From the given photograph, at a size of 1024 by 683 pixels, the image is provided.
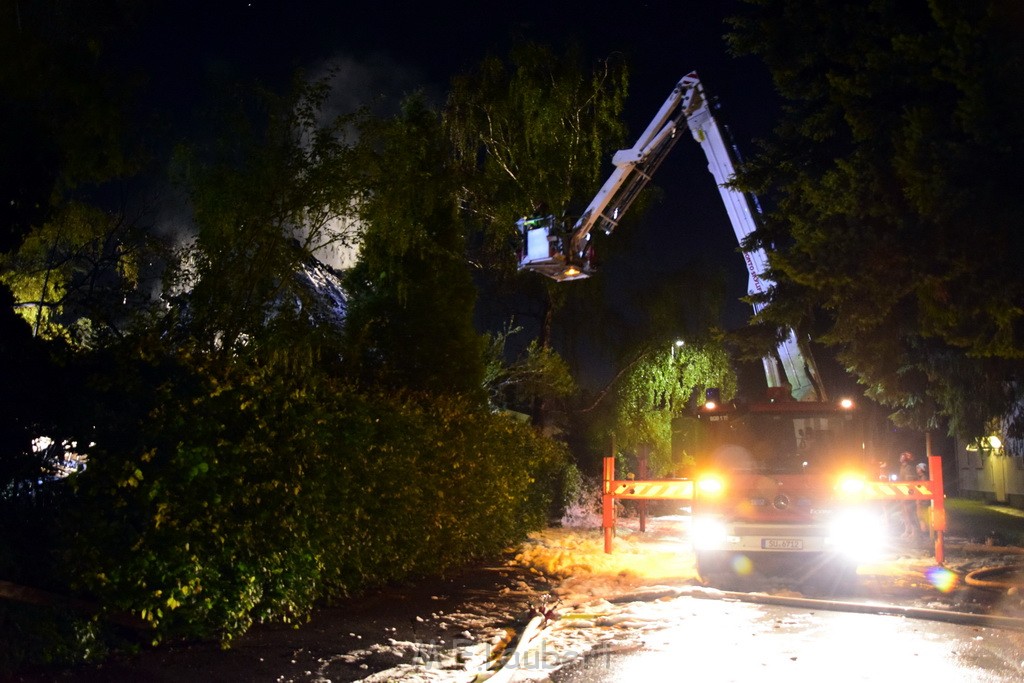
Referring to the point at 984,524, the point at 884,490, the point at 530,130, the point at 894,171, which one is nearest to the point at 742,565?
the point at 884,490

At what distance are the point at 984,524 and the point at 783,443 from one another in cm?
1438

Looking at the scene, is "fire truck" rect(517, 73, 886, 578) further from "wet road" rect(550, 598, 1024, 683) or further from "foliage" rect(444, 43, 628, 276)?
Result: "foliage" rect(444, 43, 628, 276)

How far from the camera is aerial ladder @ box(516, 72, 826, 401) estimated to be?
57.2 ft

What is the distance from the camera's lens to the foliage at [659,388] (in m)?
25.1

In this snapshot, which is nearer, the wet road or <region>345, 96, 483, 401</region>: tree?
the wet road

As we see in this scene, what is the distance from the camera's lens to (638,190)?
19.9 metres

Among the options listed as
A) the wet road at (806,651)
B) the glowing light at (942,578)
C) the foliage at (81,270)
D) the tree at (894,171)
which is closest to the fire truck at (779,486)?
the glowing light at (942,578)

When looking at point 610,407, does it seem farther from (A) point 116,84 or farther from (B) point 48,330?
(B) point 48,330

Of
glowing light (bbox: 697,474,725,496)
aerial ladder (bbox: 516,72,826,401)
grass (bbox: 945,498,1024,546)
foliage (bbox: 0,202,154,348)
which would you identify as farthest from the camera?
grass (bbox: 945,498,1024,546)

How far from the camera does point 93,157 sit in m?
9.83

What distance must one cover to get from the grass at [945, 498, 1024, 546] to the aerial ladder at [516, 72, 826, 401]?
6271 millimetres

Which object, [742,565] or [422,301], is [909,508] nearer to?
[742,565]

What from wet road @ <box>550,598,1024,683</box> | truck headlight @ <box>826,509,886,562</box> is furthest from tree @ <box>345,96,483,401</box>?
wet road @ <box>550,598,1024,683</box>

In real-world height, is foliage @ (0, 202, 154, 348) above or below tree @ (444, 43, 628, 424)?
below
